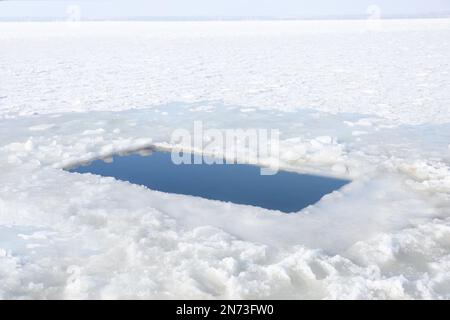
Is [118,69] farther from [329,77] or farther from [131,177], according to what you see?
[131,177]

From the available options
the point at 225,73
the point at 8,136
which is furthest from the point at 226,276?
the point at 225,73
